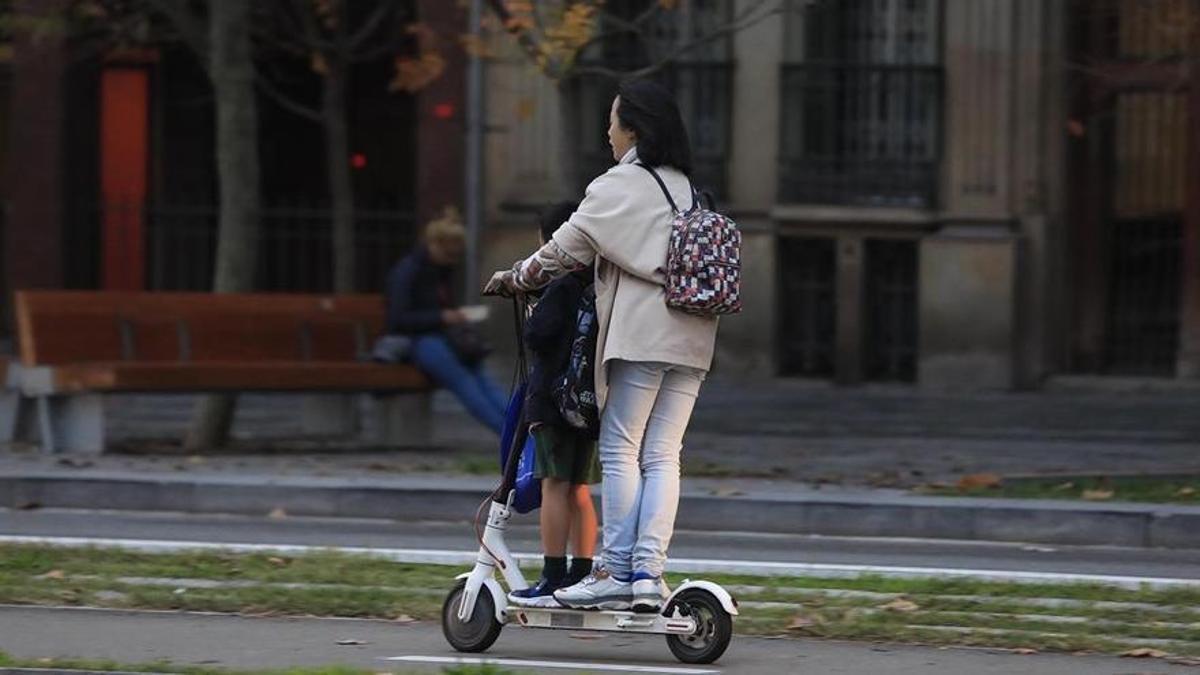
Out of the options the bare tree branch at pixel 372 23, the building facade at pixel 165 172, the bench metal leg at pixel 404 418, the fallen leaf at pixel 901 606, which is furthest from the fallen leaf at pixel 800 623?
the building facade at pixel 165 172

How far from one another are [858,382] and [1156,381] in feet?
8.34

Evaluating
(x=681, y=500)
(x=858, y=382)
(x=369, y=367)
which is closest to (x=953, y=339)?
(x=858, y=382)

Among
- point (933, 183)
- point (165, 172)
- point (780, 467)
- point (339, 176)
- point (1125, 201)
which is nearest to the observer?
point (780, 467)

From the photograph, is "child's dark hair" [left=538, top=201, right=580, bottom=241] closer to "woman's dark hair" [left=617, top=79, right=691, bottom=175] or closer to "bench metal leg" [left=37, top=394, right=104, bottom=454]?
"woman's dark hair" [left=617, top=79, right=691, bottom=175]

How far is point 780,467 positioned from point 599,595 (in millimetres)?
6734

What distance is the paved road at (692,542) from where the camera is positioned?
34.0 ft

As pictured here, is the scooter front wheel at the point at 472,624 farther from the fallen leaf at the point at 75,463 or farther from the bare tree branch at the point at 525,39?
the fallen leaf at the point at 75,463

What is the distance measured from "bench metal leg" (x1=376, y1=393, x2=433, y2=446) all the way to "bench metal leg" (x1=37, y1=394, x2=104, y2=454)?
183 cm

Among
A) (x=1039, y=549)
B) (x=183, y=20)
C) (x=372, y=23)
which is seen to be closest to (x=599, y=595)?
(x=1039, y=549)

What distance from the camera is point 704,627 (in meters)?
7.27

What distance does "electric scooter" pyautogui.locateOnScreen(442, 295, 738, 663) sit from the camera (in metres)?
7.23

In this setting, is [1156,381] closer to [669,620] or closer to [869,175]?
[869,175]

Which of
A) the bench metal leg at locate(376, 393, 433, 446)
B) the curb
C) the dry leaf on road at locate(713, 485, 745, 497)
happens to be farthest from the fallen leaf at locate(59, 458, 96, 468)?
the dry leaf on road at locate(713, 485, 745, 497)

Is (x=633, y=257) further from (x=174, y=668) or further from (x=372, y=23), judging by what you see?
(x=372, y=23)
